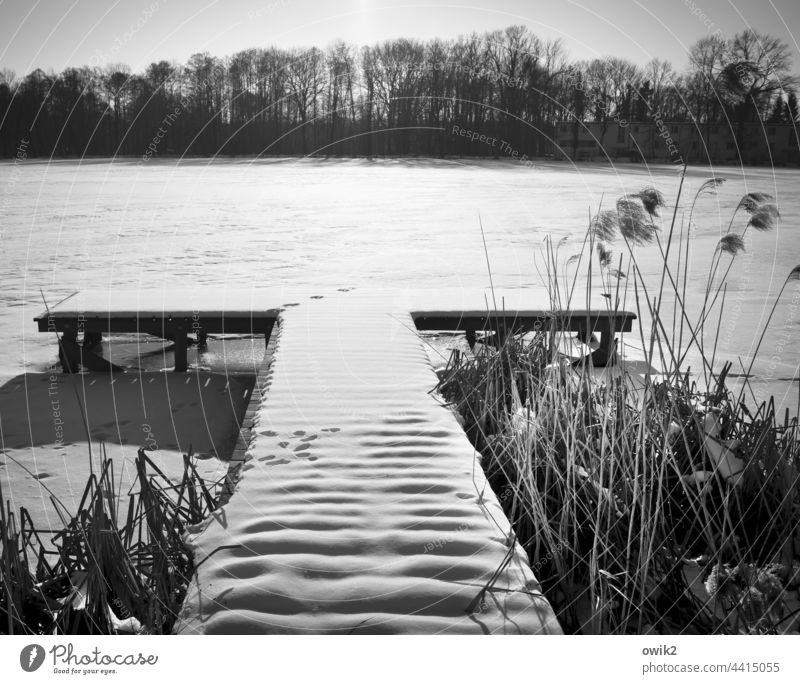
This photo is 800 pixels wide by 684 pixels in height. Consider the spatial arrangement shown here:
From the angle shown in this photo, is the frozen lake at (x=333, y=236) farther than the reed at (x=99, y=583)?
Yes

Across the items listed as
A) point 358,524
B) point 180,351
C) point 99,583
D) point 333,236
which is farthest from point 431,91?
point 99,583

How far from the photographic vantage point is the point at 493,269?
9.73m

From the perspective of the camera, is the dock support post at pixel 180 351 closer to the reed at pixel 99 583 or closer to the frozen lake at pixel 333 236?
the frozen lake at pixel 333 236

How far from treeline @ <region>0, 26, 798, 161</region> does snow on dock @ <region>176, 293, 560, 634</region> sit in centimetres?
184

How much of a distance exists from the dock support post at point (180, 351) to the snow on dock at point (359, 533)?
2110mm

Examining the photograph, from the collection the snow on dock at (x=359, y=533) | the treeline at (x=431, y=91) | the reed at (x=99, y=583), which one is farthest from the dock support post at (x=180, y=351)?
the reed at (x=99, y=583)

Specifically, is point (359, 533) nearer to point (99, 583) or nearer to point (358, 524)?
point (358, 524)

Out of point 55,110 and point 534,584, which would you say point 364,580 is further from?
point 55,110

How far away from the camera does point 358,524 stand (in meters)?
2.44

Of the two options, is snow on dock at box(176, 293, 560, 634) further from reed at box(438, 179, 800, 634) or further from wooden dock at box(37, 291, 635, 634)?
reed at box(438, 179, 800, 634)

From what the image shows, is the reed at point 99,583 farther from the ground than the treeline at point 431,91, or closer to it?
closer to it

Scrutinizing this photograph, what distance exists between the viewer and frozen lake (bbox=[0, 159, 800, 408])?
763 centimetres

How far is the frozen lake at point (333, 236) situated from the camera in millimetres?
7633

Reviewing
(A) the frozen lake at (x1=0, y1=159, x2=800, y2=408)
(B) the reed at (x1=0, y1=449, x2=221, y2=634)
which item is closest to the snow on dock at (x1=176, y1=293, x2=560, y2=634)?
(B) the reed at (x1=0, y1=449, x2=221, y2=634)
